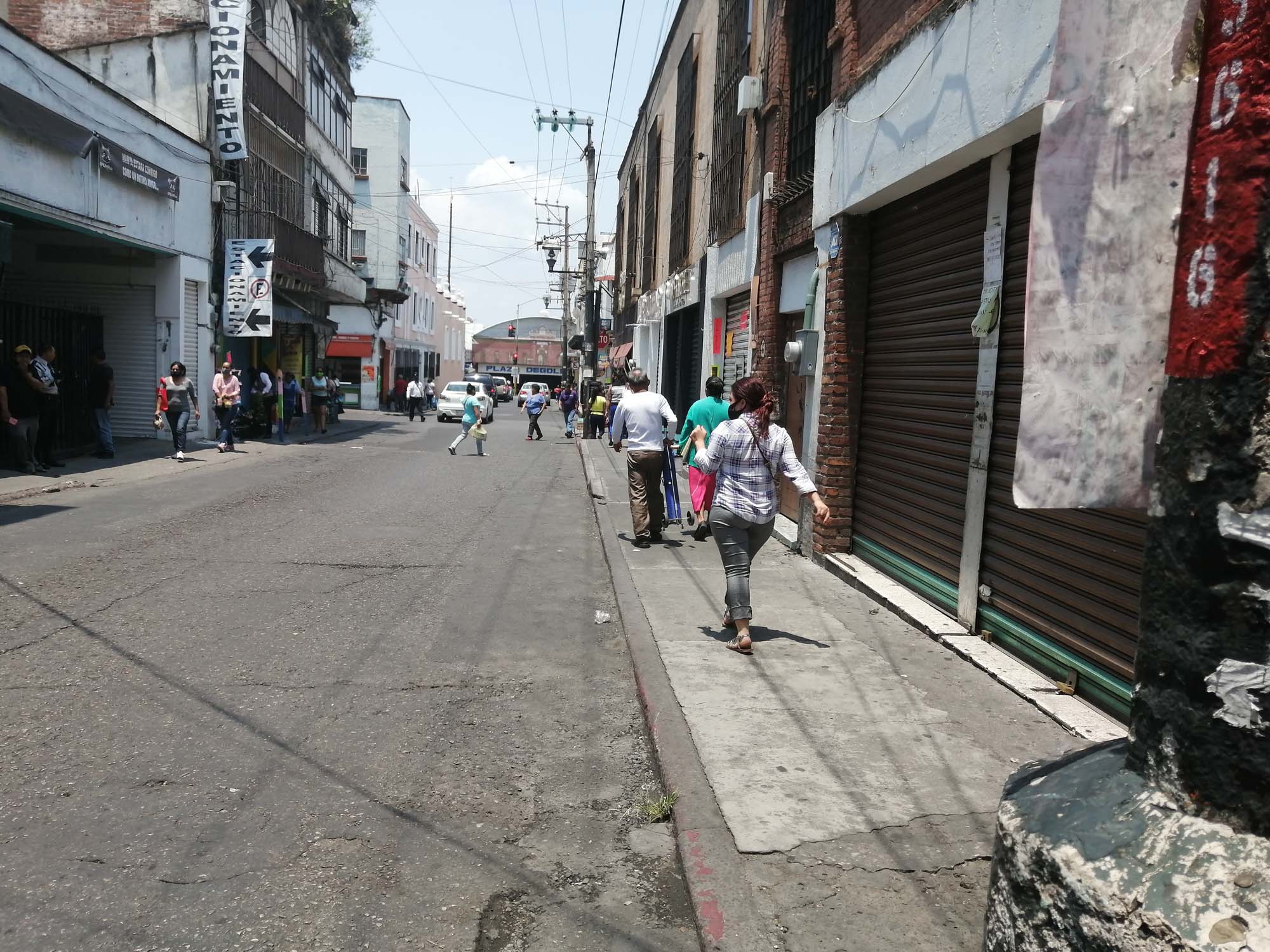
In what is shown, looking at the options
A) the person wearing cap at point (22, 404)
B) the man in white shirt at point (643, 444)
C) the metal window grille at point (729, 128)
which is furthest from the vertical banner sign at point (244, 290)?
the man in white shirt at point (643, 444)

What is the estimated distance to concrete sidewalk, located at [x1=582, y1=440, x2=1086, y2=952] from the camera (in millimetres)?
3348

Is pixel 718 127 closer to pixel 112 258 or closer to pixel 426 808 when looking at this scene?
pixel 112 258

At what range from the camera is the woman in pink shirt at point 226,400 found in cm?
1920

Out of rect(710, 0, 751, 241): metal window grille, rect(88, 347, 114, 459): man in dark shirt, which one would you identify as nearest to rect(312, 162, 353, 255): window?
rect(88, 347, 114, 459): man in dark shirt

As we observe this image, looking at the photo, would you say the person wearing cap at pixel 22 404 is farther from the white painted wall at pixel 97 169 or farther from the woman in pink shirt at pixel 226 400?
the woman in pink shirt at pixel 226 400

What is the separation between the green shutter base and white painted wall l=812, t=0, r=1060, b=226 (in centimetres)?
289

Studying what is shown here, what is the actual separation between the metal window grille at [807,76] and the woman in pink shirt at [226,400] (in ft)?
39.3

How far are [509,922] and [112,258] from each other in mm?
19845

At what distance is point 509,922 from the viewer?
3295 mm

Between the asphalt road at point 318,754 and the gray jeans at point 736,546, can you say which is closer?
the asphalt road at point 318,754

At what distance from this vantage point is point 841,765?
4.55 m

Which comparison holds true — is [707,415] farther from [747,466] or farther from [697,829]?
[697,829]

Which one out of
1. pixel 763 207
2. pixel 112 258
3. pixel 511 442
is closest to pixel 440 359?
pixel 511 442

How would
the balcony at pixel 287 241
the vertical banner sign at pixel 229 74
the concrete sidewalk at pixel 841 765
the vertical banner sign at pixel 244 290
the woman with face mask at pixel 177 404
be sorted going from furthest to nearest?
the balcony at pixel 287 241 → the vertical banner sign at pixel 244 290 → the vertical banner sign at pixel 229 74 → the woman with face mask at pixel 177 404 → the concrete sidewalk at pixel 841 765
